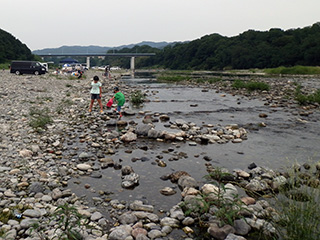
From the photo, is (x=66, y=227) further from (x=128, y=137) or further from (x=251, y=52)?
(x=251, y=52)

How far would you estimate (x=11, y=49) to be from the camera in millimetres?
88938

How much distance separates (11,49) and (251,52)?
89.1 metres

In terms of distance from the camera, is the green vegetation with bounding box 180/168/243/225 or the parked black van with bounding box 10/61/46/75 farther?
the parked black van with bounding box 10/61/46/75

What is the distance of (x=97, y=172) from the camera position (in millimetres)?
7250

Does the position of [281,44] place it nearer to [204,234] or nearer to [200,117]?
[200,117]

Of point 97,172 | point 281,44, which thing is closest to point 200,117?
point 97,172

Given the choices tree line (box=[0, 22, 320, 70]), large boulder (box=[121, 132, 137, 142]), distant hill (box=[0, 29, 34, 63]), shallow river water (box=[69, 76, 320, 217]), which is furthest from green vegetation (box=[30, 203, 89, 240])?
tree line (box=[0, 22, 320, 70])

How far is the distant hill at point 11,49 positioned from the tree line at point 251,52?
235ft

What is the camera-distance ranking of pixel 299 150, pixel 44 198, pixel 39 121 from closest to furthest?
pixel 44 198
pixel 299 150
pixel 39 121

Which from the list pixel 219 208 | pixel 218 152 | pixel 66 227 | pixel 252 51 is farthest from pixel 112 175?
pixel 252 51

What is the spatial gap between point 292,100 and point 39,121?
60.0 ft

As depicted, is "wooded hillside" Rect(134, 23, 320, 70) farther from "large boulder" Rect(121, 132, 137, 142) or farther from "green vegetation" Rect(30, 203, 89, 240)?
"green vegetation" Rect(30, 203, 89, 240)

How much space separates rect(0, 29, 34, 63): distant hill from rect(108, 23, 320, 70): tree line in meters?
71.6

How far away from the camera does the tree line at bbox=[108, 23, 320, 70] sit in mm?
88938
